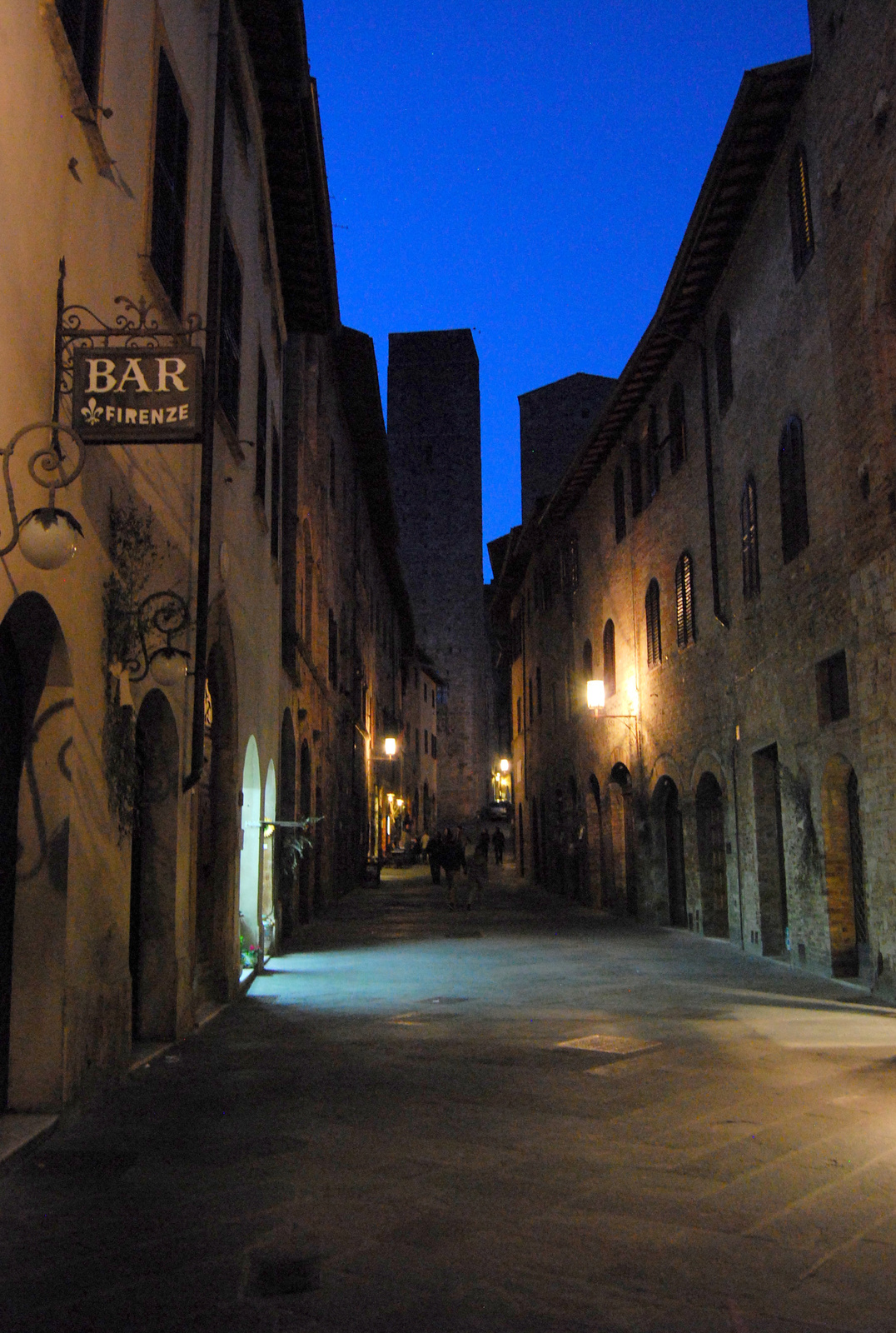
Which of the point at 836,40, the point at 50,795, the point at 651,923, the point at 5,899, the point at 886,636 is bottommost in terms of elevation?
the point at 651,923

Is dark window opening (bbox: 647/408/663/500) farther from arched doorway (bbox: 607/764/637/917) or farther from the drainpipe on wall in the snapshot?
the drainpipe on wall

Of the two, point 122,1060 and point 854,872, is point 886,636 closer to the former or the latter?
point 854,872

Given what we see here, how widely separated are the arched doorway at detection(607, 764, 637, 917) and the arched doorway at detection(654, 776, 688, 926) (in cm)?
124

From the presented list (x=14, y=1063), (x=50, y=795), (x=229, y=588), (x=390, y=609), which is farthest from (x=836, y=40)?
(x=390, y=609)

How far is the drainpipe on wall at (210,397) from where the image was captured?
26.6ft

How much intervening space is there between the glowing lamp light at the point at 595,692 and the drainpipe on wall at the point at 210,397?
44.1ft

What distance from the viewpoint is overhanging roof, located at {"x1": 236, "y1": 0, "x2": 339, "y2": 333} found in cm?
1146

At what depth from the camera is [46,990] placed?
5410mm

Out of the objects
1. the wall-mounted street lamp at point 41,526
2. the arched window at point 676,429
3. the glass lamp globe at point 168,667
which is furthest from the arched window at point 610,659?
the wall-mounted street lamp at point 41,526

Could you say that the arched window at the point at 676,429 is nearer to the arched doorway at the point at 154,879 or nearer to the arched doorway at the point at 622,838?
the arched doorway at the point at 622,838

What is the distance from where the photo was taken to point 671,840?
19.5 m

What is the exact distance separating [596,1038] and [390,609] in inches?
1327

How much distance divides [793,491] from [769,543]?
914mm

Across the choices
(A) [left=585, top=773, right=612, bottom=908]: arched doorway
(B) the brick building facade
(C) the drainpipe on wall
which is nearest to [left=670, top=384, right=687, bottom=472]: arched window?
(B) the brick building facade
